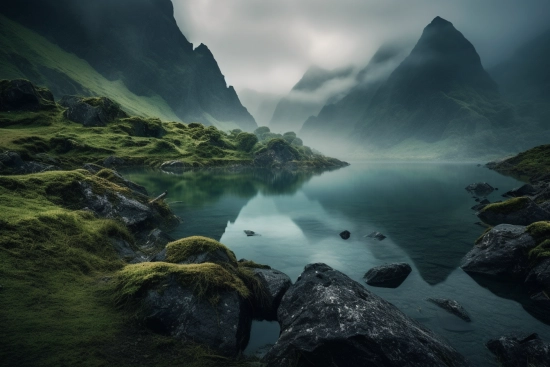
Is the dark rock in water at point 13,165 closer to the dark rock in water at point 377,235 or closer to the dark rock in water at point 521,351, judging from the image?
the dark rock in water at point 377,235

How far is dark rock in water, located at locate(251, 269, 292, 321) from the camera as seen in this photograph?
12.0 meters

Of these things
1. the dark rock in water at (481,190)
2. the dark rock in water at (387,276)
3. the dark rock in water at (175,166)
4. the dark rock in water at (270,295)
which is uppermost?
the dark rock in water at (481,190)

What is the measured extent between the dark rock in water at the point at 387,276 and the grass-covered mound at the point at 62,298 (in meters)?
9.26

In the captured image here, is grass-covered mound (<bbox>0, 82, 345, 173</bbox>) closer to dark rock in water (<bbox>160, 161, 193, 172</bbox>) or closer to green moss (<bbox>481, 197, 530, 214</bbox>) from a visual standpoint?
dark rock in water (<bbox>160, 161, 193, 172</bbox>)

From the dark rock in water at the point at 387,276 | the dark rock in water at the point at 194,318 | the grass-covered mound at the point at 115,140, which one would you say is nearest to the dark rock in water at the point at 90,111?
the grass-covered mound at the point at 115,140

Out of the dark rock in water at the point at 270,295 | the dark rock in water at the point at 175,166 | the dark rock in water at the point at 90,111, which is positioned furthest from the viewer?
the dark rock in water at the point at 90,111

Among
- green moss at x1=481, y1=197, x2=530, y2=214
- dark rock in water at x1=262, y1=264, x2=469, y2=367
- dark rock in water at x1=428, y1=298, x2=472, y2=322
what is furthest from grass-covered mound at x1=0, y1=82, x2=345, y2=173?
green moss at x1=481, y1=197, x2=530, y2=214

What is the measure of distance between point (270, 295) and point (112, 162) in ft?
286

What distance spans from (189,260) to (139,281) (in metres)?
2.63

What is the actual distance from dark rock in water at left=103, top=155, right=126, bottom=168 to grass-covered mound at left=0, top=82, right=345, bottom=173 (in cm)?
182

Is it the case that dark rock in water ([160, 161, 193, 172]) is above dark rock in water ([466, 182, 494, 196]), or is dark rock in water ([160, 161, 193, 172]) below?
below

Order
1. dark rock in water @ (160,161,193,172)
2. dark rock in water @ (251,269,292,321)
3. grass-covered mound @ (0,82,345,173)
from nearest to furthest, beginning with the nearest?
dark rock in water @ (251,269,292,321) < grass-covered mound @ (0,82,345,173) < dark rock in water @ (160,161,193,172)

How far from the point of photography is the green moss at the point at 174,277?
9.56 meters

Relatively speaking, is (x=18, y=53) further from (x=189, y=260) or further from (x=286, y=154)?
(x=189, y=260)
